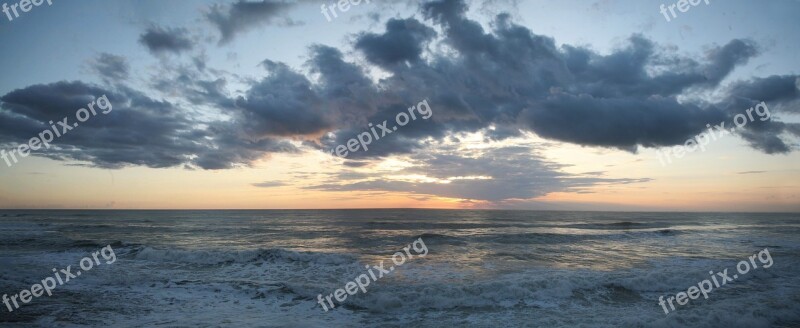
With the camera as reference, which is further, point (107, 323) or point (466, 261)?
point (466, 261)

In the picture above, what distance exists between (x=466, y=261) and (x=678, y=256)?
15767 millimetres

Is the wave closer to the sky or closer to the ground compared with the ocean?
closer to the sky

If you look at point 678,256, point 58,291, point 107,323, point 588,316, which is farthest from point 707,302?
point 58,291

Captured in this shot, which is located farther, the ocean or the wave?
the wave

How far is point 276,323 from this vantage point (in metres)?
12.0

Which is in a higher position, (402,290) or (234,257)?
(234,257)

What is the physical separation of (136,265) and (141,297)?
28.9ft

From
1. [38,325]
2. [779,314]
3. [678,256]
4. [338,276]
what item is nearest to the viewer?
[38,325]

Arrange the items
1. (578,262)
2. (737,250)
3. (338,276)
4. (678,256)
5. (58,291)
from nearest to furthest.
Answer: (58,291)
(338,276)
(578,262)
(678,256)
(737,250)

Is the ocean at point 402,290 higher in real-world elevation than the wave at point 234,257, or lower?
lower

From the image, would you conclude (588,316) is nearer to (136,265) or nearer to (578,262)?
(578,262)

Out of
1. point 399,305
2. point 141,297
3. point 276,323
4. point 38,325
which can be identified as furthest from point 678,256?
point 38,325

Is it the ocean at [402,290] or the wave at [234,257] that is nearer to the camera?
the ocean at [402,290]

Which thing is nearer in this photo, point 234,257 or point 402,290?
point 402,290
